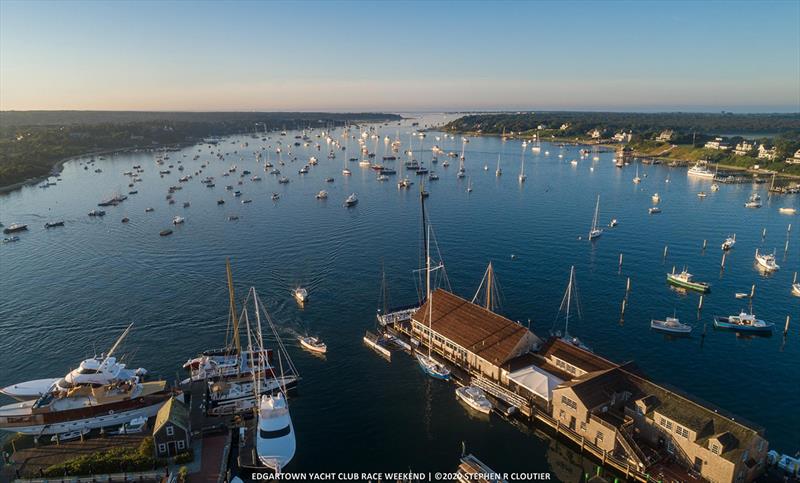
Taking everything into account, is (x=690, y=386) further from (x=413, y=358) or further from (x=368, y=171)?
(x=368, y=171)

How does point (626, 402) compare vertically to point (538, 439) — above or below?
above

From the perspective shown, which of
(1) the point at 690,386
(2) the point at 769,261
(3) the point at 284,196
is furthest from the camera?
(3) the point at 284,196

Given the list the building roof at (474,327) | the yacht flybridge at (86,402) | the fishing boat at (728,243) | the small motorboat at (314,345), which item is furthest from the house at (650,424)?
the fishing boat at (728,243)

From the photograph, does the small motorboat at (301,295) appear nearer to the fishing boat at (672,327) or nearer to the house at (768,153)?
the fishing boat at (672,327)

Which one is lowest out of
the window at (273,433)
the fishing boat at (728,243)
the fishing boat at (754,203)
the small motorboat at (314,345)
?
the small motorboat at (314,345)

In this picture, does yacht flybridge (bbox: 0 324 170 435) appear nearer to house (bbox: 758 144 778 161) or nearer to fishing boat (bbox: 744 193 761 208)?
fishing boat (bbox: 744 193 761 208)

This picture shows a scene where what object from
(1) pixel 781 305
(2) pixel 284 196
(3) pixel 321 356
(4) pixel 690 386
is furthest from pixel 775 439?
(2) pixel 284 196

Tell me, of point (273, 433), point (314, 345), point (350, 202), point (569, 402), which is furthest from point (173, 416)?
point (350, 202)
